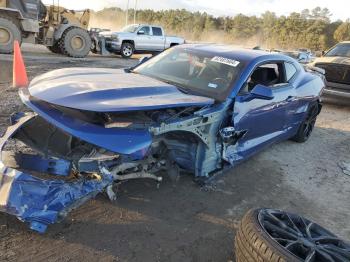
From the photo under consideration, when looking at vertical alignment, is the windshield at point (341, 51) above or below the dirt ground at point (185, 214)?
above

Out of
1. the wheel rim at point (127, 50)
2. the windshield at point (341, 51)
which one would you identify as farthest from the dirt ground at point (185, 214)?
the wheel rim at point (127, 50)

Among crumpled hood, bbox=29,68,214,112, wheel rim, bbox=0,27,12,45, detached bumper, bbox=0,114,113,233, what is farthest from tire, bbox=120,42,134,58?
detached bumper, bbox=0,114,113,233

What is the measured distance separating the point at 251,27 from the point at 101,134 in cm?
5761

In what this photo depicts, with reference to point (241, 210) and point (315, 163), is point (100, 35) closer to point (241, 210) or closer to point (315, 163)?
point (315, 163)

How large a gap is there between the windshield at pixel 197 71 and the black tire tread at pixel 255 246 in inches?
65.9

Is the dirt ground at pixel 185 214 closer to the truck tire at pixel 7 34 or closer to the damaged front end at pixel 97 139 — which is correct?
the damaged front end at pixel 97 139

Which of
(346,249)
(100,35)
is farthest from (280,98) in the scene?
(100,35)

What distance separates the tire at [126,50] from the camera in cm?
1803

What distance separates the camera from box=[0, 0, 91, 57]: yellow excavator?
1338 centimetres

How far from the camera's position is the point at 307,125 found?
669cm

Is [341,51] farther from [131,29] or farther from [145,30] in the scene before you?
[131,29]

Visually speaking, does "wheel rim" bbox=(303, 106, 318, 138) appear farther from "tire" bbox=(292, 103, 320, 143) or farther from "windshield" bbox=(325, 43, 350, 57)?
"windshield" bbox=(325, 43, 350, 57)

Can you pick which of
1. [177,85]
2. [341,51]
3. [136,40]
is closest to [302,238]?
[177,85]

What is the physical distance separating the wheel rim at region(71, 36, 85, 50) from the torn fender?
497 inches
